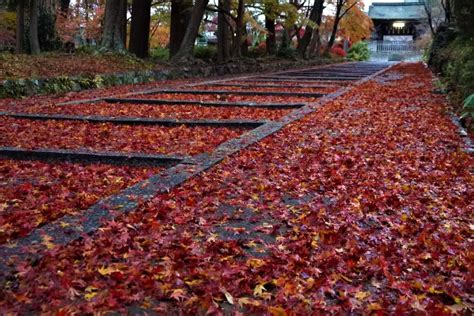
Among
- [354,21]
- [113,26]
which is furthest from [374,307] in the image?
[354,21]

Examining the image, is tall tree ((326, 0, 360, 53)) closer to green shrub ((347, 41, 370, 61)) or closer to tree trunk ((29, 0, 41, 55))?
green shrub ((347, 41, 370, 61))

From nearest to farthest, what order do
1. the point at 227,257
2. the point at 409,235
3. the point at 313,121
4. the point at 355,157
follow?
the point at 227,257 < the point at 409,235 < the point at 355,157 < the point at 313,121

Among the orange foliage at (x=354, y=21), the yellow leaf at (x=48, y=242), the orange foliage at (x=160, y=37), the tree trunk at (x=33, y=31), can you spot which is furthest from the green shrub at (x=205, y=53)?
the yellow leaf at (x=48, y=242)

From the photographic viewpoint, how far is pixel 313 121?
277 inches

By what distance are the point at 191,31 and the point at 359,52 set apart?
28313 mm

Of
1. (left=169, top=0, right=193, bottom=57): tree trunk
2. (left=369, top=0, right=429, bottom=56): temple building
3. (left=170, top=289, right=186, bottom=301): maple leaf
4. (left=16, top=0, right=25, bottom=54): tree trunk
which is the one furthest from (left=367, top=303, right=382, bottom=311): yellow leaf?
(left=369, top=0, right=429, bottom=56): temple building

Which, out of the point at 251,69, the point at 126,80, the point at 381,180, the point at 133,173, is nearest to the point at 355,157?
the point at 381,180

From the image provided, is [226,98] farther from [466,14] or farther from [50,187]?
[50,187]

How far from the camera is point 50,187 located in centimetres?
402

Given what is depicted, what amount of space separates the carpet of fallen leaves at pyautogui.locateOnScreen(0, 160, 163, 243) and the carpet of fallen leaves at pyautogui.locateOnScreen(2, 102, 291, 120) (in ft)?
9.22

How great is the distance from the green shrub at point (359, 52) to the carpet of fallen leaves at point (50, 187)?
37.8m

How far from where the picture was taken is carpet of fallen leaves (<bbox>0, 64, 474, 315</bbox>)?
224 cm

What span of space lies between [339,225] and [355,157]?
75.6 inches

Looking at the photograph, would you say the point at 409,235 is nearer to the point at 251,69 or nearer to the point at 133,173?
the point at 133,173
